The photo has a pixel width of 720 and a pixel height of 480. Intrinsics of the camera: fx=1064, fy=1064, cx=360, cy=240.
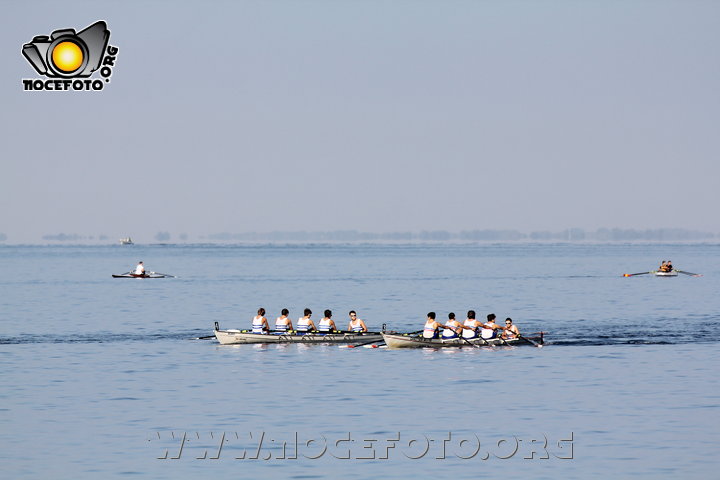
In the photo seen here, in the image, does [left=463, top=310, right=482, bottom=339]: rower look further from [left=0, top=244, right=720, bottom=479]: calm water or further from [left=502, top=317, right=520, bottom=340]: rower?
[left=502, top=317, right=520, bottom=340]: rower

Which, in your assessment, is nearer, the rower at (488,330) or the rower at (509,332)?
the rower at (488,330)

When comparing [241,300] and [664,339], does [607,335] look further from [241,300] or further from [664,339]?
[241,300]

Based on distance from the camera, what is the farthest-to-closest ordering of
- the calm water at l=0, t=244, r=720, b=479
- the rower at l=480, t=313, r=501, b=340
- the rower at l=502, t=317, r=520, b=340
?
the rower at l=502, t=317, r=520, b=340 → the rower at l=480, t=313, r=501, b=340 → the calm water at l=0, t=244, r=720, b=479

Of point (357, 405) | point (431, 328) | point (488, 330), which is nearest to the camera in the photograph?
point (357, 405)
